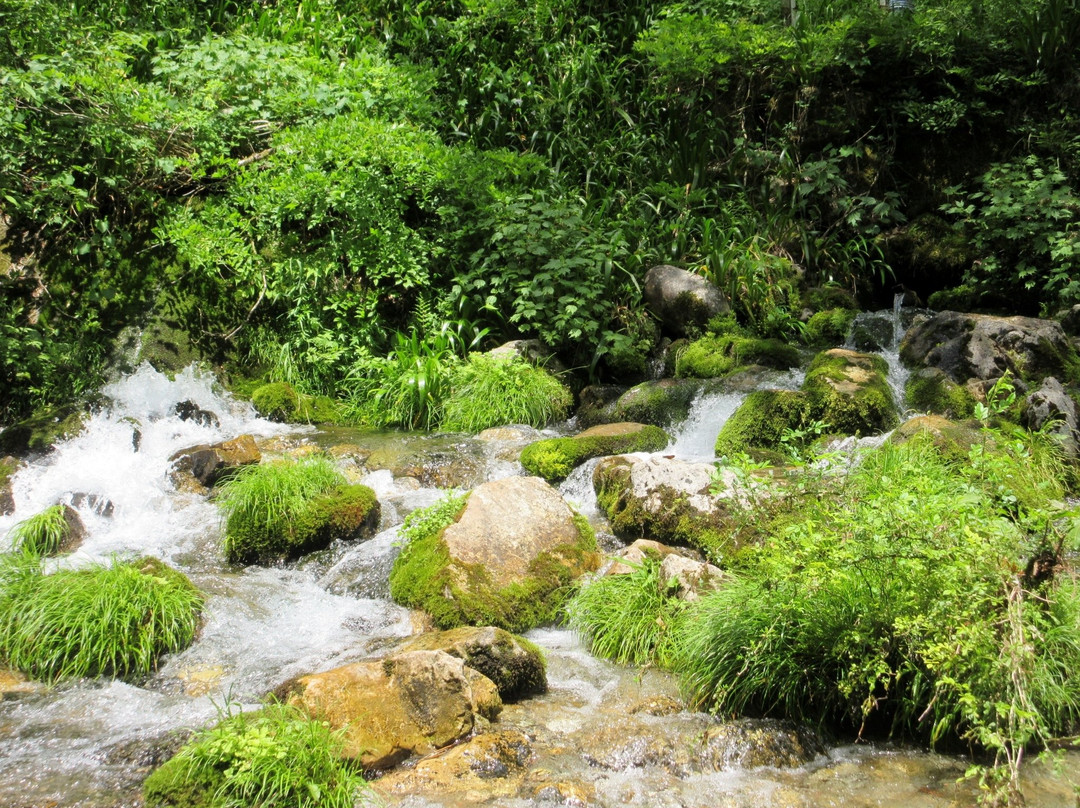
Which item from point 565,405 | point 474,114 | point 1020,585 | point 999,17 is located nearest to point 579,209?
point 565,405

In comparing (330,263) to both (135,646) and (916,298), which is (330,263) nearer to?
(135,646)

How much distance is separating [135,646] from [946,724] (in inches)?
156

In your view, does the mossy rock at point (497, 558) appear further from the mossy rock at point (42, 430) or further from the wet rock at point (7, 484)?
the mossy rock at point (42, 430)

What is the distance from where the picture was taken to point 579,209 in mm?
10297

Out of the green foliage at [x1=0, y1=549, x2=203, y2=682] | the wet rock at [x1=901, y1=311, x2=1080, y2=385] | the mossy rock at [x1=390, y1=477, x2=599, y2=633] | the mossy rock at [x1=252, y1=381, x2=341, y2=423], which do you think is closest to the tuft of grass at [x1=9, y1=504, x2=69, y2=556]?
the green foliage at [x1=0, y1=549, x2=203, y2=682]

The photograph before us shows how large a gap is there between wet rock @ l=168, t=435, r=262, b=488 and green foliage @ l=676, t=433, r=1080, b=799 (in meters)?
4.69

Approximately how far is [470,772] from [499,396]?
573 cm

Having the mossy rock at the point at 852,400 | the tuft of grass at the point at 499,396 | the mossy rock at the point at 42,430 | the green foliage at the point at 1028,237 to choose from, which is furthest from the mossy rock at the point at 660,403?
the mossy rock at the point at 42,430

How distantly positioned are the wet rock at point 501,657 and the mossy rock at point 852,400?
4317 mm

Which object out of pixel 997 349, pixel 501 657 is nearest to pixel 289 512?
pixel 501 657

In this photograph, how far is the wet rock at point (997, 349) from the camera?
7.90 m

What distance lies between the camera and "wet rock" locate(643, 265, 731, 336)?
33.0 feet

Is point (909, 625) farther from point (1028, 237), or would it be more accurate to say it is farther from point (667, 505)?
point (1028, 237)

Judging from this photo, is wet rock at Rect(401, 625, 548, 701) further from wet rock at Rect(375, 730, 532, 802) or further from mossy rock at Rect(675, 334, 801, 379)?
mossy rock at Rect(675, 334, 801, 379)
